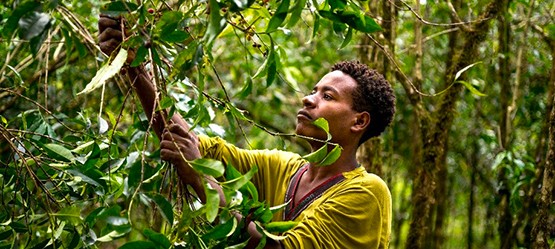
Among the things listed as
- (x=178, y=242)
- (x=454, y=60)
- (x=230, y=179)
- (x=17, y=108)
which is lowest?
(x=17, y=108)

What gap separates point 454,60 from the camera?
3.16 m

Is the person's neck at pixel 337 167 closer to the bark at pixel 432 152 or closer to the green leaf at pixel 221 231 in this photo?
the green leaf at pixel 221 231

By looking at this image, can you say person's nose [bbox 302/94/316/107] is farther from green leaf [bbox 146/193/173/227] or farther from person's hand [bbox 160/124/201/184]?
green leaf [bbox 146/193/173/227]

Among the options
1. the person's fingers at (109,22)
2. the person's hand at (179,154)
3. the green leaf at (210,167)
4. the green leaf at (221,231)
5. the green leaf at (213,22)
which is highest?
the green leaf at (213,22)

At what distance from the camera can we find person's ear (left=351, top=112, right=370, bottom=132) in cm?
214

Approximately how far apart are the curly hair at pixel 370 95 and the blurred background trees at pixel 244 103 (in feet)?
0.53

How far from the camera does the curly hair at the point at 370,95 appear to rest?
7.11ft

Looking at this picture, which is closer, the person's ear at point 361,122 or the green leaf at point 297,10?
the green leaf at point 297,10

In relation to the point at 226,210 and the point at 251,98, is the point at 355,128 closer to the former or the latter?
the point at 226,210

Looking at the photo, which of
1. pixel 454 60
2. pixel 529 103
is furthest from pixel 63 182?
pixel 529 103

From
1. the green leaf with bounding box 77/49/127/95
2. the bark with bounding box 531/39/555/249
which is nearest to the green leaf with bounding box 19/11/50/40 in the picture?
the green leaf with bounding box 77/49/127/95

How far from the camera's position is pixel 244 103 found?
16.3ft

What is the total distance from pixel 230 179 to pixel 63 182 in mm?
598

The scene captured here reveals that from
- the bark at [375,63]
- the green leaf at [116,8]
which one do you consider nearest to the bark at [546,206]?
the bark at [375,63]
